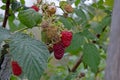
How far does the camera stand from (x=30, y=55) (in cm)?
68

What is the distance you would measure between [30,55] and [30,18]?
5.1 inches

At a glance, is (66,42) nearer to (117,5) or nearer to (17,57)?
(17,57)

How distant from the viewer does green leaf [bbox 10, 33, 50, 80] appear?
658 mm

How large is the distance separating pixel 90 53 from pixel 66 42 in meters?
0.49

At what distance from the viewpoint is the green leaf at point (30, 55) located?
0.66m

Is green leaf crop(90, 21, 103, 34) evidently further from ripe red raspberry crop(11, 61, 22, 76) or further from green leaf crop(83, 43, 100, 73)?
ripe red raspberry crop(11, 61, 22, 76)

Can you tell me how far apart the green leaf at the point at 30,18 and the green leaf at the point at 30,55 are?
0.07 m

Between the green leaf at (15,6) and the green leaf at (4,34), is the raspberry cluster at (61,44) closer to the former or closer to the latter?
the green leaf at (4,34)

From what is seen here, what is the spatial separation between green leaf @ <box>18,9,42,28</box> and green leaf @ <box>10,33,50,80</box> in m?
0.07

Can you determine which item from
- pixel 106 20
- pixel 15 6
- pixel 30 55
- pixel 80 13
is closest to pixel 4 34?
pixel 30 55

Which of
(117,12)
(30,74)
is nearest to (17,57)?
(30,74)

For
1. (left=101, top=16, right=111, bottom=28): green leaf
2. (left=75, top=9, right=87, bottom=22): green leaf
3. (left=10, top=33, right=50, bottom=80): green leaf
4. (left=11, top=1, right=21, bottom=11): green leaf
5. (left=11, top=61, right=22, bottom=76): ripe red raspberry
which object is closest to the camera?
(left=10, top=33, right=50, bottom=80): green leaf

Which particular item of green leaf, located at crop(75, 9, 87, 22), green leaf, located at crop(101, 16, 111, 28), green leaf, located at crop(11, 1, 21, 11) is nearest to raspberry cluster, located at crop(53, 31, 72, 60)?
green leaf, located at crop(11, 1, 21, 11)

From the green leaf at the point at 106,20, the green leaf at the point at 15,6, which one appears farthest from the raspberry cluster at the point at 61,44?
the green leaf at the point at 106,20
